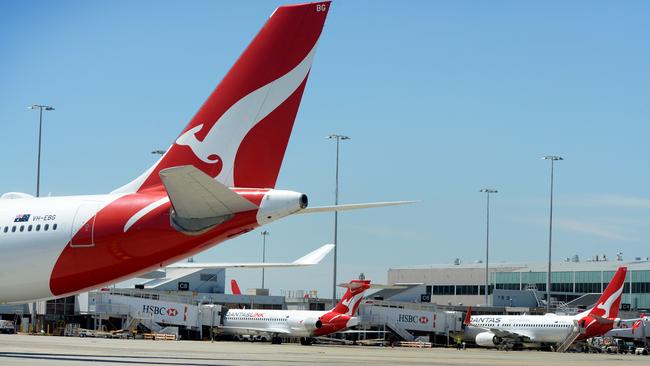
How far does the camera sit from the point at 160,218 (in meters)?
27.0

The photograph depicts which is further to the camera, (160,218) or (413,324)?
(413,324)

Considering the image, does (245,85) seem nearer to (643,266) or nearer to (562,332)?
(562,332)

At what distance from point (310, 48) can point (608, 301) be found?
182ft

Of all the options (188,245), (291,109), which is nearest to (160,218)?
(188,245)

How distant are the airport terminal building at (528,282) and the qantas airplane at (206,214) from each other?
283 feet

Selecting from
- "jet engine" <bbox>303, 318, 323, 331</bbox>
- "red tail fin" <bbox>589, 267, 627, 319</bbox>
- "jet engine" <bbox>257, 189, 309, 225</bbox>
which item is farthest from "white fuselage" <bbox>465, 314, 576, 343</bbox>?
"jet engine" <bbox>257, 189, 309, 225</bbox>

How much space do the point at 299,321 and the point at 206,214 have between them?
169 feet

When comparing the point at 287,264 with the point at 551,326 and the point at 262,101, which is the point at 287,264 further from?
the point at 551,326

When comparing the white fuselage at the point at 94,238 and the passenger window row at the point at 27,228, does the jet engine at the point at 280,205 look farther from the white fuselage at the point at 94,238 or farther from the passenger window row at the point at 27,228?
the passenger window row at the point at 27,228

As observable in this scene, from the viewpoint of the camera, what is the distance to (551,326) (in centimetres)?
8044

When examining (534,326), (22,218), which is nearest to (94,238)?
(22,218)

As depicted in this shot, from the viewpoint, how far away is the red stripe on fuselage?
1044 inches

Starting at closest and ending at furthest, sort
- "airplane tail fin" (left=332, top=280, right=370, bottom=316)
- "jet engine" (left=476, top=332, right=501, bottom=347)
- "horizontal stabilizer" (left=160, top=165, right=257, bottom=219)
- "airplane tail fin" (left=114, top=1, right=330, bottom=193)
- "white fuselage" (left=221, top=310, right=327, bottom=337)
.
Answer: "horizontal stabilizer" (left=160, top=165, right=257, bottom=219)
"airplane tail fin" (left=114, top=1, right=330, bottom=193)
"airplane tail fin" (left=332, top=280, right=370, bottom=316)
"white fuselage" (left=221, top=310, right=327, bottom=337)
"jet engine" (left=476, top=332, right=501, bottom=347)

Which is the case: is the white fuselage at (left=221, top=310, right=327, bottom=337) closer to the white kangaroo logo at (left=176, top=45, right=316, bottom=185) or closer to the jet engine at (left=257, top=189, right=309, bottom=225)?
the white kangaroo logo at (left=176, top=45, right=316, bottom=185)
